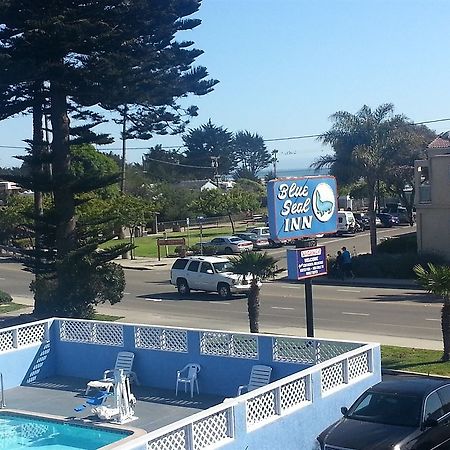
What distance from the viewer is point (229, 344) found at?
15664 mm

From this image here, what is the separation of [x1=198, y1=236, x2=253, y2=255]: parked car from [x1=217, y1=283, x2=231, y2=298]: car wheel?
17123mm

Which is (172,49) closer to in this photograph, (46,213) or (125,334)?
(46,213)

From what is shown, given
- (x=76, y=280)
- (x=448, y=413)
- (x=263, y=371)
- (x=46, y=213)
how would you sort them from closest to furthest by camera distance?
1. (x=448, y=413)
2. (x=263, y=371)
3. (x=76, y=280)
4. (x=46, y=213)

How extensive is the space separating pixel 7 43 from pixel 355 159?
19.3 meters

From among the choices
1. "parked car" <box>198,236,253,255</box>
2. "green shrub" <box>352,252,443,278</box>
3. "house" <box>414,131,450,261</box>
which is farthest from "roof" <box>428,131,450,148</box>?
"parked car" <box>198,236,253,255</box>

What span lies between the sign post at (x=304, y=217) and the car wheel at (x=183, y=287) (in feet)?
51.6

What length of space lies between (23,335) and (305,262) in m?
6.60

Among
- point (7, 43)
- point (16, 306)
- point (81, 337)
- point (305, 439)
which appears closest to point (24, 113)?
point (7, 43)

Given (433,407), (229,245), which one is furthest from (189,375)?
(229,245)

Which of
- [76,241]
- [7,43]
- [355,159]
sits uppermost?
[7,43]

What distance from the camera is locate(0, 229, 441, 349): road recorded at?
2273cm

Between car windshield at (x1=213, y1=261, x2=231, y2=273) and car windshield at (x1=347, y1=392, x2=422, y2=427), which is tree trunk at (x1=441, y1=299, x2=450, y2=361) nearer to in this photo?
car windshield at (x1=347, y1=392, x2=422, y2=427)

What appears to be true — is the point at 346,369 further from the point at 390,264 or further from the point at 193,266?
the point at 390,264

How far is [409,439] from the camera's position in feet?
34.1
